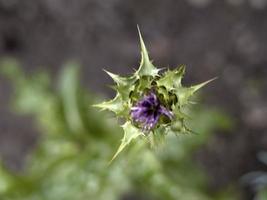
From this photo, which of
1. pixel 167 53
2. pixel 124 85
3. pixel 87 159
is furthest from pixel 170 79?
pixel 167 53

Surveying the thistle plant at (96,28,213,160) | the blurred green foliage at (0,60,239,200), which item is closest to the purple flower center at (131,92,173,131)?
the thistle plant at (96,28,213,160)

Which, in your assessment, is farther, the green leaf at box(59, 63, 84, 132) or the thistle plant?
the green leaf at box(59, 63, 84, 132)

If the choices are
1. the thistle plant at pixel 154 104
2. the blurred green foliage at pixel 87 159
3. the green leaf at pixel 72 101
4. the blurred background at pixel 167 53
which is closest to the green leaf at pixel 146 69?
the thistle plant at pixel 154 104

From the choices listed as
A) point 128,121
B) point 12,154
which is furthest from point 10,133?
point 128,121

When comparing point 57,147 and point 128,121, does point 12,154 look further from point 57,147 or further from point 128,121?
point 128,121

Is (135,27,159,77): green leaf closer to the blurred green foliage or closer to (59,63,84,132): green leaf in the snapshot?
the blurred green foliage

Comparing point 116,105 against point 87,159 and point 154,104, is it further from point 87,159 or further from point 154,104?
point 87,159
